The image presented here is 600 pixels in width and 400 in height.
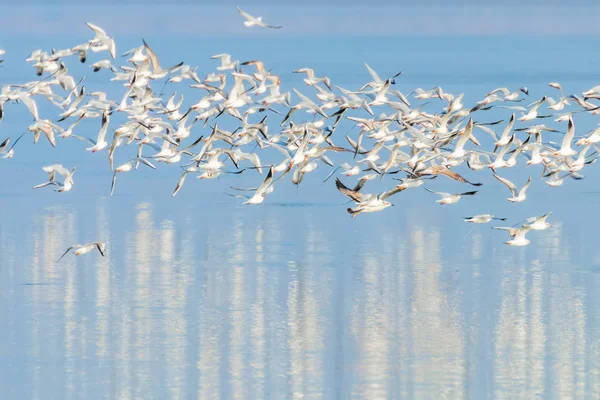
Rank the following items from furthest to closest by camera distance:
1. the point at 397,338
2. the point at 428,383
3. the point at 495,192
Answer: the point at 495,192, the point at 397,338, the point at 428,383

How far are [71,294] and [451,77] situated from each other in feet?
104

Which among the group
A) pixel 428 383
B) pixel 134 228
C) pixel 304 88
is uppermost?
pixel 304 88

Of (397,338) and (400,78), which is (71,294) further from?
(400,78)

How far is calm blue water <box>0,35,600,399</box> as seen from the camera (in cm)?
1245

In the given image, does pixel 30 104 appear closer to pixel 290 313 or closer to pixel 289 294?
pixel 289 294

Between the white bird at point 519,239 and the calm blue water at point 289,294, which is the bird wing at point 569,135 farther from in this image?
the white bird at point 519,239

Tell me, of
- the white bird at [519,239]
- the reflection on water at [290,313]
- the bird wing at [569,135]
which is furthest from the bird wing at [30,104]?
the bird wing at [569,135]

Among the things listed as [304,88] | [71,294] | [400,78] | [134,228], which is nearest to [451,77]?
[400,78]

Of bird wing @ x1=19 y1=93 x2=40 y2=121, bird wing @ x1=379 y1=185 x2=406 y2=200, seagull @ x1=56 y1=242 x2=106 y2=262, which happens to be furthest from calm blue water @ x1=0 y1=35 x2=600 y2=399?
bird wing @ x1=19 y1=93 x2=40 y2=121

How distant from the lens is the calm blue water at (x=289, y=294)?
40.8ft

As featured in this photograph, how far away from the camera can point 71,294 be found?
15.3 meters

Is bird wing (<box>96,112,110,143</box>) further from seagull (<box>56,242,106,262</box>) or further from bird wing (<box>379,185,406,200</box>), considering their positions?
bird wing (<box>379,185,406,200</box>)

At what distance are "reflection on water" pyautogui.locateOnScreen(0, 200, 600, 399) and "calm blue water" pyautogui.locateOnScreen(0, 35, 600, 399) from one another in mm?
27

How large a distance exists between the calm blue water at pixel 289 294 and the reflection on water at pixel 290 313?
0.09ft
